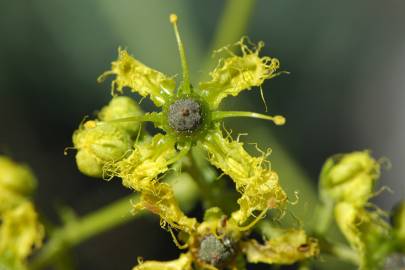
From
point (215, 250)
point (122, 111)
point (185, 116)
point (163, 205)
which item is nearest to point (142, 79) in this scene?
point (122, 111)

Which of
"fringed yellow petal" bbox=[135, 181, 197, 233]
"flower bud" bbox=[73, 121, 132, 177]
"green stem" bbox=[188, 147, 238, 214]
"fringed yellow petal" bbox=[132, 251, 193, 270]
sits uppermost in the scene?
"flower bud" bbox=[73, 121, 132, 177]

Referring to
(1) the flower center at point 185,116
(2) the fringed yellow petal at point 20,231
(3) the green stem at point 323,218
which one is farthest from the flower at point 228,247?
(2) the fringed yellow petal at point 20,231

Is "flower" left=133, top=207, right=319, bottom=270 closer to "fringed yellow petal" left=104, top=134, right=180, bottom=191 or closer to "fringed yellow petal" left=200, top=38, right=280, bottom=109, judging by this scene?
"fringed yellow petal" left=104, top=134, right=180, bottom=191

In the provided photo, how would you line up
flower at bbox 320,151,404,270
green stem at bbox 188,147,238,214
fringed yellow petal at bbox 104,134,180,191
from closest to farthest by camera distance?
fringed yellow petal at bbox 104,134,180,191 → green stem at bbox 188,147,238,214 → flower at bbox 320,151,404,270

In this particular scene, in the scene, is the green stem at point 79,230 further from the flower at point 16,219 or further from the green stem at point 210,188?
the green stem at point 210,188

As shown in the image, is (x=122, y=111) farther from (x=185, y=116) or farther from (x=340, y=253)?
(x=340, y=253)

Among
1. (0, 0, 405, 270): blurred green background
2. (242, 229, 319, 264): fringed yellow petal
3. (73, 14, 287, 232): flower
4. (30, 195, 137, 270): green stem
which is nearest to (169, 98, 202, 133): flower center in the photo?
(73, 14, 287, 232): flower

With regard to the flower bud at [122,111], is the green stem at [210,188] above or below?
below
